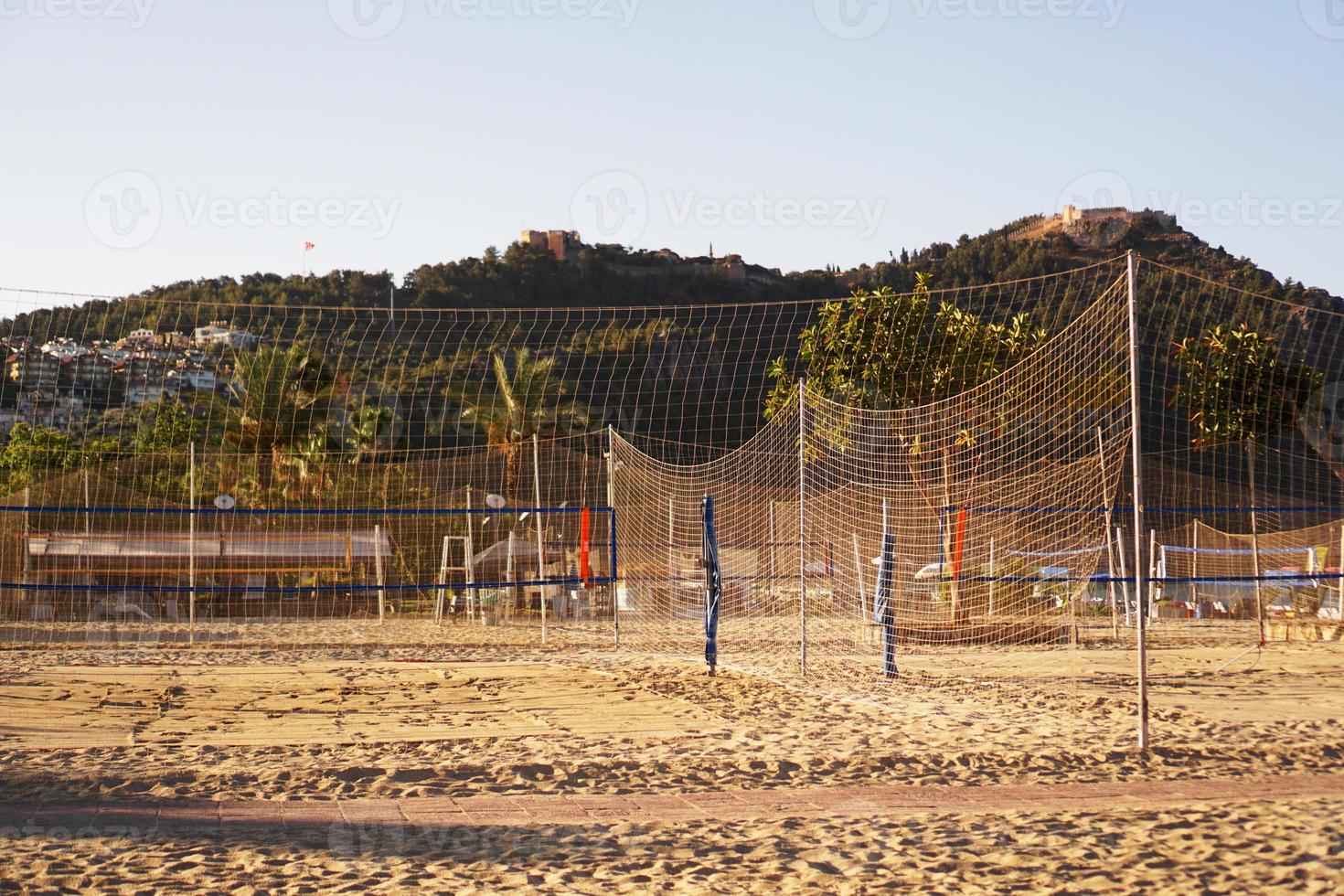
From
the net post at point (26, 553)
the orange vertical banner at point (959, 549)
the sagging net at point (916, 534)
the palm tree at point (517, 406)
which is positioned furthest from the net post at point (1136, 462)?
the palm tree at point (517, 406)

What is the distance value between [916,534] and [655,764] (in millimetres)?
8328

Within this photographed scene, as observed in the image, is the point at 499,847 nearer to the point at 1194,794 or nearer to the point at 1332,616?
the point at 1194,794

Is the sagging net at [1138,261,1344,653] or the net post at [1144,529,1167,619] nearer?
the sagging net at [1138,261,1344,653]

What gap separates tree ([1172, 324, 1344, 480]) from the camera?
46.2 feet

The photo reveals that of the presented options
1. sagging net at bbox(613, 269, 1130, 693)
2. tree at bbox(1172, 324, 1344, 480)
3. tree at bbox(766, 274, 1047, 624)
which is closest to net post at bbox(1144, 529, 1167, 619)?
sagging net at bbox(613, 269, 1130, 693)

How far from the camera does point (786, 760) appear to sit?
5.81 m

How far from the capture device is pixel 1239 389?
48.5ft

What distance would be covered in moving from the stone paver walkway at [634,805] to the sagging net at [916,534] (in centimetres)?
275

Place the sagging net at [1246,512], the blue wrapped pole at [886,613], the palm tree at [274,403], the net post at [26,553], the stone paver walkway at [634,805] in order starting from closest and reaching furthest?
the stone paver walkway at [634,805], the blue wrapped pole at [886,613], the sagging net at [1246,512], the net post at [26,553], the palm tree at [274,403]

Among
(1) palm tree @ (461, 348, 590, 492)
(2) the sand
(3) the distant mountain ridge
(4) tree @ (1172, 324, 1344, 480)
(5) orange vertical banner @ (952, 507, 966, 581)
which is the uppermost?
(3) the distant mountain ridge

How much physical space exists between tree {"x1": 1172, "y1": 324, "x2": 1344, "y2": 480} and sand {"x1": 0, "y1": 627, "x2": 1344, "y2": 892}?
177 inches

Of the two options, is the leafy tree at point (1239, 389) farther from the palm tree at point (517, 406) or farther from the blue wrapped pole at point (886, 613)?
the palm tree at point (517, 406)

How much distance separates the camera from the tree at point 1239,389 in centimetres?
1407

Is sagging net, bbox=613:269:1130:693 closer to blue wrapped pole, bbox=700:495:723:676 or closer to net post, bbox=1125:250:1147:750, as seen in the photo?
blue wrapped pole, bbox=700:495:723:676
